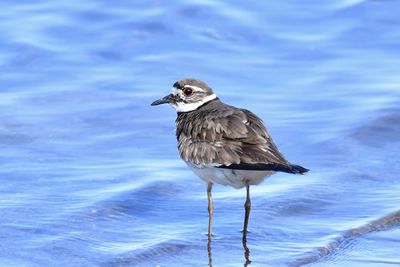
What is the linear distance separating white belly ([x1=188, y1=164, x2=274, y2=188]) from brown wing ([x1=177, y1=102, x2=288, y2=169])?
0.09m

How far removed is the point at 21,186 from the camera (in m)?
9.77

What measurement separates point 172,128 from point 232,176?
11.0ft

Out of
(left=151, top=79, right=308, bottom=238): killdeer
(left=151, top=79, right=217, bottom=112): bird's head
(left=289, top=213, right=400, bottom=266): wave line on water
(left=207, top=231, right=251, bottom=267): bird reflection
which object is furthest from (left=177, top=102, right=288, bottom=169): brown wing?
(left=289, top=213, right=400, bottom=266): wave line on water

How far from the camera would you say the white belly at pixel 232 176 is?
836cm

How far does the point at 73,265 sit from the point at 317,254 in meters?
1.79

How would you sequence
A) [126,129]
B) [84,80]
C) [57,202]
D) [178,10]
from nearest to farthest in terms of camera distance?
[57,202] < [126,129] < [84,80] < [178,10]

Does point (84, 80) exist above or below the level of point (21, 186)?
above

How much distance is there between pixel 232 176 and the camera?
8.46m

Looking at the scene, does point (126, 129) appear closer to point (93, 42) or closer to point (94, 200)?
point (94, 200)

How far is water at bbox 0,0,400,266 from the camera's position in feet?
28.0

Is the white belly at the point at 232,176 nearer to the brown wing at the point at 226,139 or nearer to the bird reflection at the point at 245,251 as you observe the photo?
the brown wing at the point at 226,139

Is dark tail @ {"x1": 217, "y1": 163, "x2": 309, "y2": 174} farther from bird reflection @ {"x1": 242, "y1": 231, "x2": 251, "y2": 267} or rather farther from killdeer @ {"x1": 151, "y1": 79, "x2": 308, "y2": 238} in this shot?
bird reflection @ {"x1": 242, "y1": 231, "x2": 251, "y2": 267}

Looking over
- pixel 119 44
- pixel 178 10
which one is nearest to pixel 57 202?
pixel 119 44

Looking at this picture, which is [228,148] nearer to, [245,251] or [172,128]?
[245,251]
